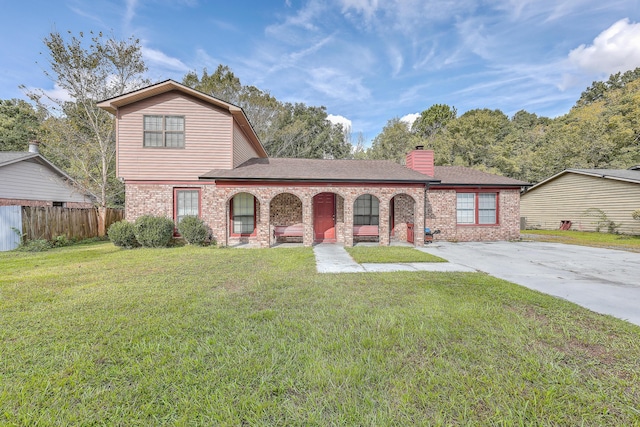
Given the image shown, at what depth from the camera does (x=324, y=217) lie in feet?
39.3

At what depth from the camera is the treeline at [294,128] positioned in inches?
545

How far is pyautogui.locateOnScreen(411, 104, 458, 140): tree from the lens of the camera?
114 feet

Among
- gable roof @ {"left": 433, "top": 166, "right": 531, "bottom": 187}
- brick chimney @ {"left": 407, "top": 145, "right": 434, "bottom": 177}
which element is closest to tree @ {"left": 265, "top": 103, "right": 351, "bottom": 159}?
brick chimney @ {"left": 407, "top": 145, "right": 434, "bottom": 177}

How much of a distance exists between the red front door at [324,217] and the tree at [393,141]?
71.0ft

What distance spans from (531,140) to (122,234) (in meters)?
41.8

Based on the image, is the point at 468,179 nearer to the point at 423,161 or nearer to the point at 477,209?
the point at 477,209

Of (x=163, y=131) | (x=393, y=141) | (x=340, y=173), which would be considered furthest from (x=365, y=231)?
(x=393, y=141)

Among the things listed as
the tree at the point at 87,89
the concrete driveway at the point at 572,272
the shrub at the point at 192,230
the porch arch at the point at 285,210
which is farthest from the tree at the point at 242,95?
the concrete driveway at the point at 572,272

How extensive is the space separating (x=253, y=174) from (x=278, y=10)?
312 inches

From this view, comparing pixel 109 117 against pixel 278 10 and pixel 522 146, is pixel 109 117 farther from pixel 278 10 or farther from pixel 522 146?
pixel 522 146

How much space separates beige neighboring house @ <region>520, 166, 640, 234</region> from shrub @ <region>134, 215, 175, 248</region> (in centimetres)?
2361

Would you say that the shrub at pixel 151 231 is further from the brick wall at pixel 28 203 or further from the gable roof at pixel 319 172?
the brick wall at pixel 28 203

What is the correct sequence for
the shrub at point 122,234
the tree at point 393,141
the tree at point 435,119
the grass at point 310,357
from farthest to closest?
the tree at point 435,119, the tree at point 393,141, the shrub at point 122,234, the grass at point 310,357

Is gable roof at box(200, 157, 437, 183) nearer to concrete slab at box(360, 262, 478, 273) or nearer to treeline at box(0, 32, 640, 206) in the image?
concrete slab at box(360, 262, 478, 273)
